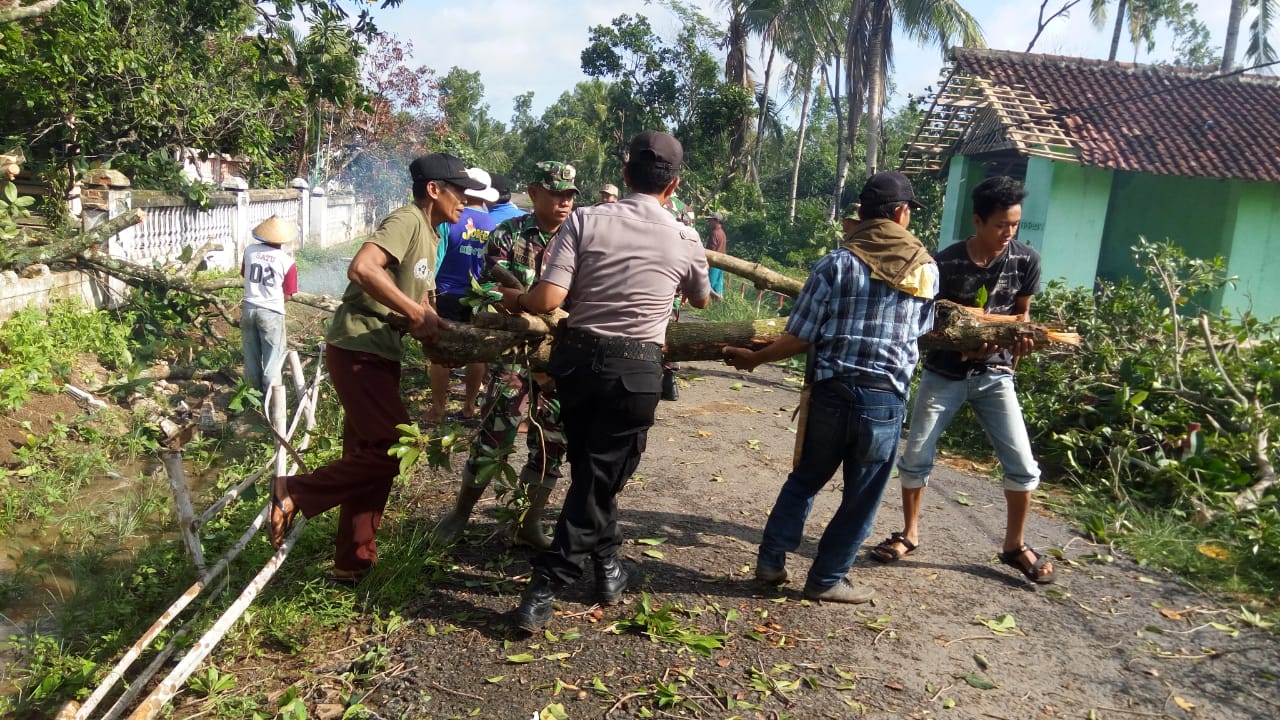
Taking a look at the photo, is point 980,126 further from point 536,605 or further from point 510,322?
point 536,605

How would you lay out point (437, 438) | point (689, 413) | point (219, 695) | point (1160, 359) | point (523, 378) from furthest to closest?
point (689, 413), point (1160, 359), point (523, 378), point (437, 438), point (219, 695)

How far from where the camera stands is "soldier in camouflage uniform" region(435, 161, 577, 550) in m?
3.88

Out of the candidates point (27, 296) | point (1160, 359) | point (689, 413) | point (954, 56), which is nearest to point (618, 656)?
point (689, 413)

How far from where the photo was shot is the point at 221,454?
6734 mm

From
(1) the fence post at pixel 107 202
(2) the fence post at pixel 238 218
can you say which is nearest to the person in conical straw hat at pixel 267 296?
(1) the fence post at pixel 107 202

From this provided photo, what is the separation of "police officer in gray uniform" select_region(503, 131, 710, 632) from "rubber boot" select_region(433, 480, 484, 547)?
91 centimetres

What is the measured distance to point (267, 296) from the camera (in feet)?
23.6

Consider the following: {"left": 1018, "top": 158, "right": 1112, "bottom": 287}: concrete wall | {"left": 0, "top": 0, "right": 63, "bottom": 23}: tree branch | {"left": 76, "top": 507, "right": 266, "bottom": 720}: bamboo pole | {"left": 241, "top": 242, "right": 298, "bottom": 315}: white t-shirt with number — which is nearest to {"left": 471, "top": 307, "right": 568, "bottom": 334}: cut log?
{"left": 76, "top": 507, "right": 266, "bottom": 720}: bamboo pole

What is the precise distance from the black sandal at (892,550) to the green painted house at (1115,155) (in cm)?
1033

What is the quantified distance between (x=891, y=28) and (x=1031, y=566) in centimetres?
2051

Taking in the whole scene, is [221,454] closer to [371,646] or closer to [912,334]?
[371,646]

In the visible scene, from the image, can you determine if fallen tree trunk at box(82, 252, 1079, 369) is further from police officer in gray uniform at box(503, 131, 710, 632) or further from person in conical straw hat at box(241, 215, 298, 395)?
person in conical straw hat at box(241, 215, 298, 395)

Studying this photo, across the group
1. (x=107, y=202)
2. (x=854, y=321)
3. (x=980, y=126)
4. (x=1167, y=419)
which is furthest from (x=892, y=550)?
(x=980, y=126)

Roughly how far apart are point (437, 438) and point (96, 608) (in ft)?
6.39
